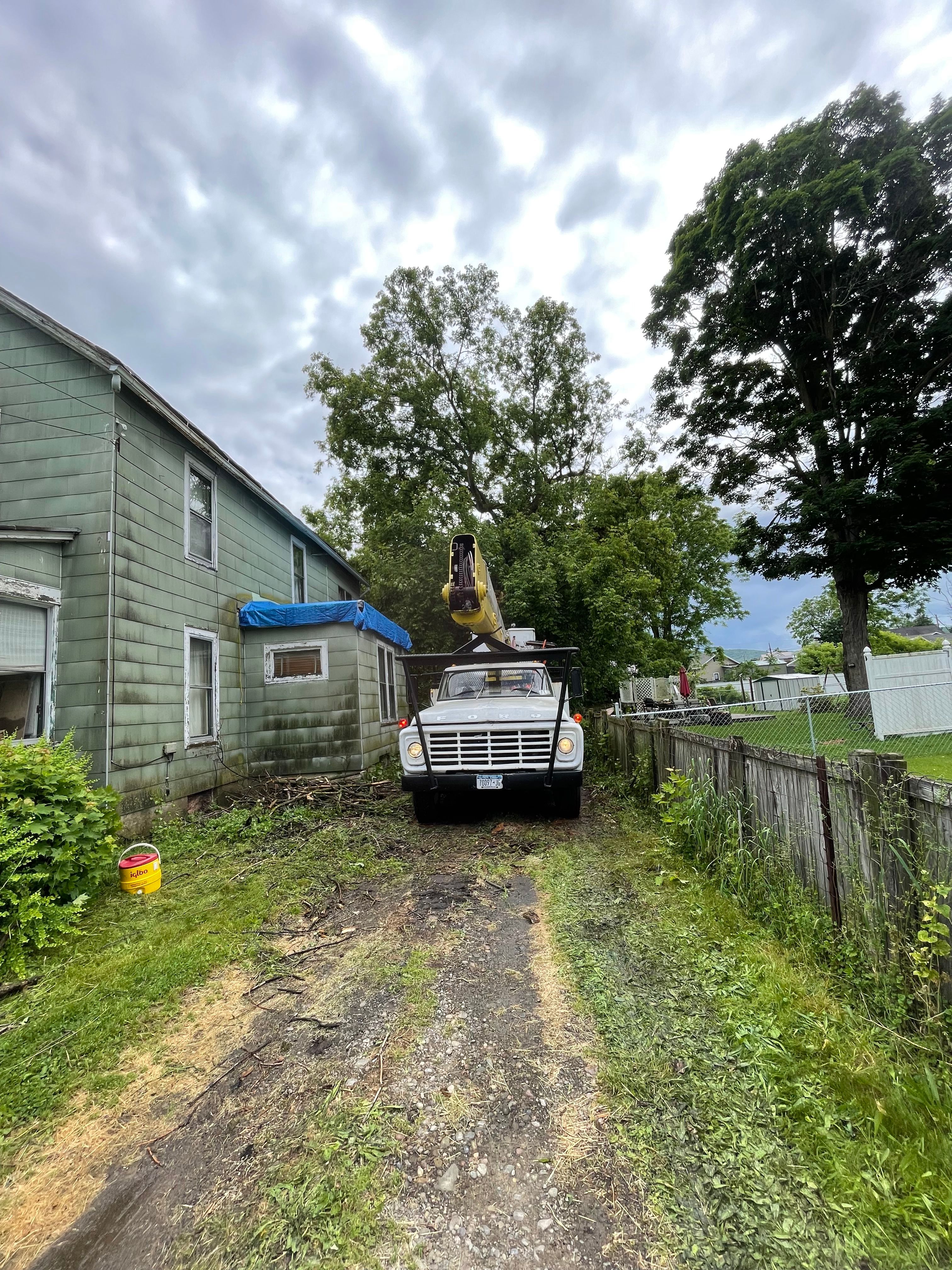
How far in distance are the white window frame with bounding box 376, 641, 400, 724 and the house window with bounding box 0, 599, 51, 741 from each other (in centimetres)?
514

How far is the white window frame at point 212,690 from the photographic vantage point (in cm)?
716

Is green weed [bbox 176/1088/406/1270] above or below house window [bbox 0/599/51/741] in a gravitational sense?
below

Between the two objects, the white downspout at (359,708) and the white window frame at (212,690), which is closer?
the white window frame at (212,690)

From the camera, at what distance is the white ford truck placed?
Answer: 556 cm

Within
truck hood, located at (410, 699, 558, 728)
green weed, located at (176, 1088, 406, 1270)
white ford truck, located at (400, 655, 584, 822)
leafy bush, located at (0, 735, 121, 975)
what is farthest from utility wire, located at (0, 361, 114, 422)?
green weed, located at (176, 1088, 406, 1270)

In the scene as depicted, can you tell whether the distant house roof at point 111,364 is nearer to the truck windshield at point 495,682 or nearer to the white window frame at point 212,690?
the white window frame at point 212,690

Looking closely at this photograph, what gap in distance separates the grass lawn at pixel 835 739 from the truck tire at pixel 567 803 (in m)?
2.04

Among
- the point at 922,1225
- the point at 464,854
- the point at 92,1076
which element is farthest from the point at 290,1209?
the point at 464,854

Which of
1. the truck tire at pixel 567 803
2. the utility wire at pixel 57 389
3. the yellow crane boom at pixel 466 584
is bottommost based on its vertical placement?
the truck tire at pixel 567 803

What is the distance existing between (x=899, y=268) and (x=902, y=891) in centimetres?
1630

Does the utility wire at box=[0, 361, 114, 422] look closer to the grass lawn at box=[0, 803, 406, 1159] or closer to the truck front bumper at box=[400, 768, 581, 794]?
the grass lawn at box=[0, 803, 406, 1159]

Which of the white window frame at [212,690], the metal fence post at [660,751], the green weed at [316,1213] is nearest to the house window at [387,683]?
the white window frame at [212,690]

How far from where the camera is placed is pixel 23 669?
5477 millimetres

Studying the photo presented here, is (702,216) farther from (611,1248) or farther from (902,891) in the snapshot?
(611,1248)
